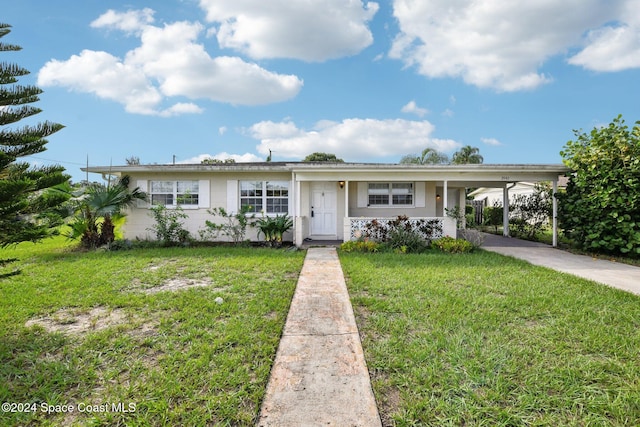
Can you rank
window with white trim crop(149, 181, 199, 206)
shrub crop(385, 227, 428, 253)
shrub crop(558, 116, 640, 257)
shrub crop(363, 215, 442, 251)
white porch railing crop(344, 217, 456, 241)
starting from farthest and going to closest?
window with white trim crop(149, 181, 199, 206), white porch railing crop(344, 217, 456, 241), shrub crop(363, 215, 442, 251), shrub crop(385, 227, 428, 253), shrub crop(558, 116, 640, 257)

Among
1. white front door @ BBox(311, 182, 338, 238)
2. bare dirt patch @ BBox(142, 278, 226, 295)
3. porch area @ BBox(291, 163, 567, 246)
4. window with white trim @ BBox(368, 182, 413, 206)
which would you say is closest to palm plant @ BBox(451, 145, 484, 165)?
porch area @ BBox(291, 163, 567, 246)

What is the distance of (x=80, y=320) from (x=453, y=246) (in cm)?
865

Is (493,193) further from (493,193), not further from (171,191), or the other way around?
(171,191)

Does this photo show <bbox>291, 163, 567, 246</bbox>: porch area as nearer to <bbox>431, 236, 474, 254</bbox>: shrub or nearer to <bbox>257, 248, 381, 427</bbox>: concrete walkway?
<bbox>431, 236, 474, 254</bbox>: shrub

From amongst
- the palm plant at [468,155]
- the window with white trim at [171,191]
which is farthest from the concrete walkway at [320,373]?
the palm plant at [468,155]

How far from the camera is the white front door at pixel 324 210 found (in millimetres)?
11383

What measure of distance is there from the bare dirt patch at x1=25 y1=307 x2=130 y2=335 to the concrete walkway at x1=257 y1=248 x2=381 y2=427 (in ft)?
7.39

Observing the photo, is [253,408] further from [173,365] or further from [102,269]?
[102,269]

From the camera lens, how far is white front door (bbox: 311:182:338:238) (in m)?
11.4

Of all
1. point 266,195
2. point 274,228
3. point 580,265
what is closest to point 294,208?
point 274,228

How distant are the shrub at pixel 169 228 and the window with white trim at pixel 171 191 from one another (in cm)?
74

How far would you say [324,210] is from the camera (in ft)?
37.4

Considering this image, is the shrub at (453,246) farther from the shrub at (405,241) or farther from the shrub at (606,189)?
the shrub at (606,189)

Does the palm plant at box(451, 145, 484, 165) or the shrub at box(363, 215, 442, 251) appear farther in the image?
the palm plant at box(451, 145, 484, 165)
